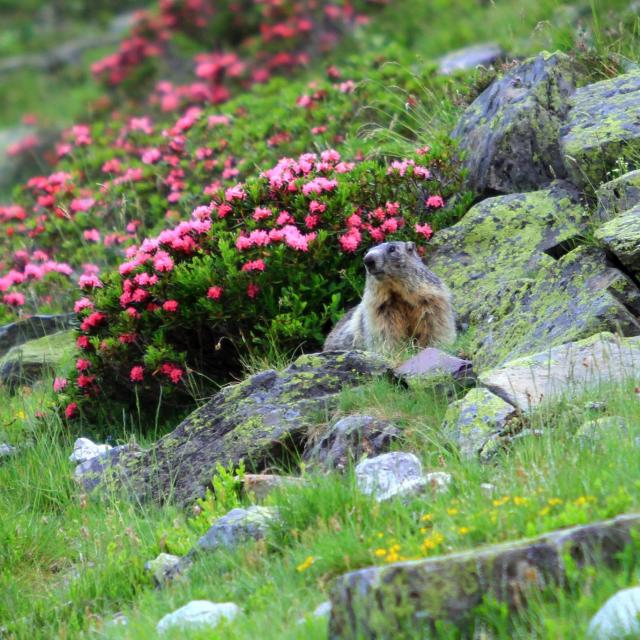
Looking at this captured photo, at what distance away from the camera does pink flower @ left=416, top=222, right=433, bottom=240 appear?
30.2 feet

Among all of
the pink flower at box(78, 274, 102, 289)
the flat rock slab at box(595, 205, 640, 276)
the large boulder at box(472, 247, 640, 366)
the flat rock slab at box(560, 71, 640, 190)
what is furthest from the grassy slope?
the flat rock slab at box(560, 71, 640, 190)

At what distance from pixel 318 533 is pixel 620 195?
12.7 feet

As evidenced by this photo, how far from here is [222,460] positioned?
275 inches

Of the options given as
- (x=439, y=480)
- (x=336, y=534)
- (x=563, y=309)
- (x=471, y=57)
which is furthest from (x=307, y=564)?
(x=471, y=57)

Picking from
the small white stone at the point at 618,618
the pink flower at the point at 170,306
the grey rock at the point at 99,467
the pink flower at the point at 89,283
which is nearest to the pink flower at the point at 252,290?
the pink flower at the point at 170,306

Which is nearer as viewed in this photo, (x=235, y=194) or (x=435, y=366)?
(x=435, y=366)

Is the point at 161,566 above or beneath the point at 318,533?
beneath

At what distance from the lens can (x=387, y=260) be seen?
27.0 ft

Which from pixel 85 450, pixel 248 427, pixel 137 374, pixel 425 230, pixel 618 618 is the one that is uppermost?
pixel 618 618

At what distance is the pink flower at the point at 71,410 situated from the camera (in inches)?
345

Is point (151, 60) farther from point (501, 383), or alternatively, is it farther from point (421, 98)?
point (501, 383)

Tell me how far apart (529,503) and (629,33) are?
291 inches

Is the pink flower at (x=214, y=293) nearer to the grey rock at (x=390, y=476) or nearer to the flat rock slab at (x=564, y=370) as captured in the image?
the flat rock slab at (x=564, y=370)

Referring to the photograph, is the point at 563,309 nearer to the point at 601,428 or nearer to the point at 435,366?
the point at 435,366
